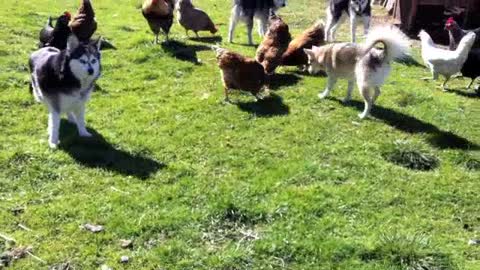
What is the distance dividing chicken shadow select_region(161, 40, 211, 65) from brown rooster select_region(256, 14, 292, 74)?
1533 mm

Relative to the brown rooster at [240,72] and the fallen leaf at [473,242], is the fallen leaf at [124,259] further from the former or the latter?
the brown rooster at [240,72]

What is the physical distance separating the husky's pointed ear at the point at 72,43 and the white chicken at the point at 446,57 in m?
6.19

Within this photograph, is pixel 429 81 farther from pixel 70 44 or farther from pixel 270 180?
pixel 70 44

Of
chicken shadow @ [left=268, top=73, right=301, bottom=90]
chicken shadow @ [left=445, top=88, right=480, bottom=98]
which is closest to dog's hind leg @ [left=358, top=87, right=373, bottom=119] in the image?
chicken shadow @ [left=268, top=73, right=301, bottom=90]

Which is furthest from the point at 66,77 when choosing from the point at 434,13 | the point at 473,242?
the point at 434,13

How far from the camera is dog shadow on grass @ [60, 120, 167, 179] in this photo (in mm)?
7109

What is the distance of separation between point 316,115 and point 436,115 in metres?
1.81

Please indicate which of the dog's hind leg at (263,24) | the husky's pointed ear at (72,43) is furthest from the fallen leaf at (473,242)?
the dog's hind leg at (263,24)

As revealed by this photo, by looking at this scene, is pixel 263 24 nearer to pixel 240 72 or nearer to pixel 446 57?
pixel 446 57

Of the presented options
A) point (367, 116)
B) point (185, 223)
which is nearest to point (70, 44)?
point (185, 223)

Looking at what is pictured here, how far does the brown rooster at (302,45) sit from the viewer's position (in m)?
10.6

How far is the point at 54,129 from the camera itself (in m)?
7.53

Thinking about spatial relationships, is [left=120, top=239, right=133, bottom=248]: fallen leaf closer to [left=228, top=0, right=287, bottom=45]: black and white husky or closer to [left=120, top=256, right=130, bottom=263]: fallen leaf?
[left=120, top=256, right=130, bottom=263]: fallen leaf

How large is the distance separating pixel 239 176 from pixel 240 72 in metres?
2.37
